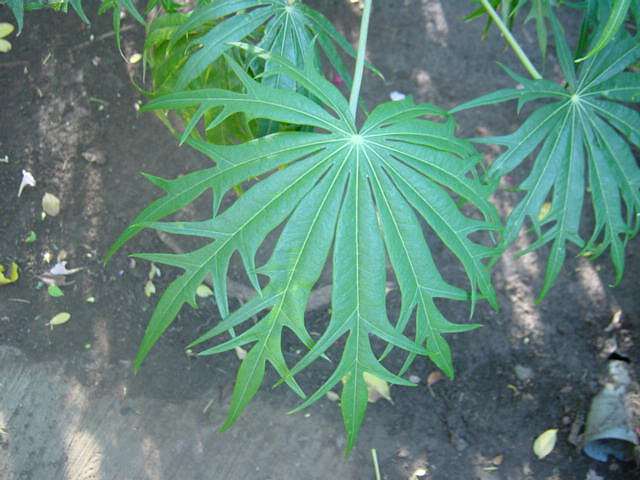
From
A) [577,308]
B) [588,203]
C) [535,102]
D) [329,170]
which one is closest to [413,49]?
[535,102]

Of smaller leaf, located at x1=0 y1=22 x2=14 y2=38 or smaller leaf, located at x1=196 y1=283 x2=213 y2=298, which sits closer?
smaller leaf, located at x1=196 y1=283 x2=213 y2=298

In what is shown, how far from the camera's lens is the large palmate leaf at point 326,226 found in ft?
3.82

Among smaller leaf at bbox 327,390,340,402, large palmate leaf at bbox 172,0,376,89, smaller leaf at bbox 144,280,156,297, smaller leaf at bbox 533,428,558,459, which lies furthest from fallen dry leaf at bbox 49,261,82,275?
smaller leaf at bbox 533,428,558,459

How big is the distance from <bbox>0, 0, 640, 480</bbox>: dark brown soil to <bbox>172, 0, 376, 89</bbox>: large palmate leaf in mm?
1089

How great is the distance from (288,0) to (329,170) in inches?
18.2

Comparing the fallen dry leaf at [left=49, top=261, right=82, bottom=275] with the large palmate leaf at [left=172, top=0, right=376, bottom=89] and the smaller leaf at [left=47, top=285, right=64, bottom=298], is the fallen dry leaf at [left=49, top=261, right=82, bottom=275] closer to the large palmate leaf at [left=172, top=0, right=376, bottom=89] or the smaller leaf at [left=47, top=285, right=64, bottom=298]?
the smaller leaf at [left=47, top=285, right=64, bottom=298]

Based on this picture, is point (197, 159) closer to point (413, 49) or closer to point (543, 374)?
point (413, 49)

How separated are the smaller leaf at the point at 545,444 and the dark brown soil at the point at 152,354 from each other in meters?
0.02

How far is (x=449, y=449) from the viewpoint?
2176mm

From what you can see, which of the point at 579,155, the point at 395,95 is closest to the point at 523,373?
the point at 579,155

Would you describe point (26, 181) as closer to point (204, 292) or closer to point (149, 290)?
point (149, 290)

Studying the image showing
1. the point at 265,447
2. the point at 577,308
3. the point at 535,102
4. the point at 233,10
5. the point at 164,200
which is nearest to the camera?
the point at 164,200

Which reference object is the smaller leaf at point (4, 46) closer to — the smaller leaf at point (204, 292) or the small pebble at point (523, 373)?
the smaller leaf at point (204, 292)

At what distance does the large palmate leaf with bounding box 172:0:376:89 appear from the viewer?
52.0 inches
